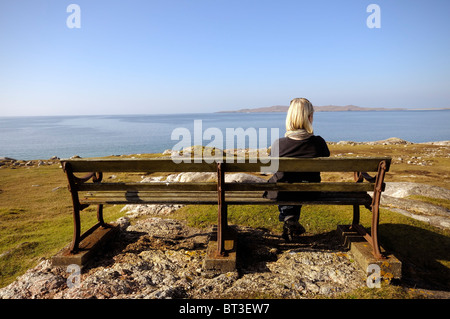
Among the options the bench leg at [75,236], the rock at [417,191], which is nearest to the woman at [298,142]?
A: the bench leg at [75,236]

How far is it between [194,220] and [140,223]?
1.23 metres

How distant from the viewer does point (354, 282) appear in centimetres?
375

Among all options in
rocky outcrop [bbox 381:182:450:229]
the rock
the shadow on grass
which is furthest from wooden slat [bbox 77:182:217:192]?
the rock

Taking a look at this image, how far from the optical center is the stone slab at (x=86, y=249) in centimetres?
417

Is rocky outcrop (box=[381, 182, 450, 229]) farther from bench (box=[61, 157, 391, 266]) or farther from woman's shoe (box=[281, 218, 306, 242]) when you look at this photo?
woman's shoe (box=[281, 218, 306, 242])

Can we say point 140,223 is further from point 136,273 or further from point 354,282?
point 354,282

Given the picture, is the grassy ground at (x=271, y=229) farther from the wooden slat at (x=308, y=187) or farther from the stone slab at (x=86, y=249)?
the wooden slat at (x=308, y=187)

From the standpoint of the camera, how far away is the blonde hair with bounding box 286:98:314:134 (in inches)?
170

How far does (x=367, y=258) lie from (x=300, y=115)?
2322mm

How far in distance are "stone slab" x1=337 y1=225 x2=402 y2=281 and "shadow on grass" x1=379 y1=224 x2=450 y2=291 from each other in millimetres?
300

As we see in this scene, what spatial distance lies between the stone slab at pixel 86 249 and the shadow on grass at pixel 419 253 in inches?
185

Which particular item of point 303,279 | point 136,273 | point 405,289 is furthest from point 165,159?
point 405,289

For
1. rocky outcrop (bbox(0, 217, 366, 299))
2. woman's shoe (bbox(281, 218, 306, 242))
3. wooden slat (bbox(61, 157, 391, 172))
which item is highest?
wooden slat (bbox(61, 157, 391, 172))

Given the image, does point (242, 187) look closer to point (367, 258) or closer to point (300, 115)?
point (300, 115)
